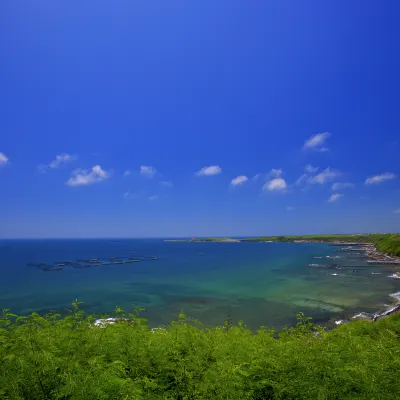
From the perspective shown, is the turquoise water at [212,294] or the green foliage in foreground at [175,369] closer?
the green foliage in foreground at [175,369]

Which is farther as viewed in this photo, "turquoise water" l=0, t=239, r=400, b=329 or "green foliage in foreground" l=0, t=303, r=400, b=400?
"turquoise water" l=0, t=239, r=400, b=329

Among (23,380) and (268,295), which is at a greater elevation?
(23,380)

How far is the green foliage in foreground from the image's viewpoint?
5.31 m

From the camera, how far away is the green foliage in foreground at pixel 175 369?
17.4ft

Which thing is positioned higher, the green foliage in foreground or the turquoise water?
the green foliage in foreground

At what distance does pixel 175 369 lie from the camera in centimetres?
687

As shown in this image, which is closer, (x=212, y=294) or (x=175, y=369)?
(x=175, y=369)

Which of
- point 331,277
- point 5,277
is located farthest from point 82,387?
point 5,277

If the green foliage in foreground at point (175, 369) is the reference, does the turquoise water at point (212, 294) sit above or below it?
below

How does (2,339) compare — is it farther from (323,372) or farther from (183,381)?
(323,372)

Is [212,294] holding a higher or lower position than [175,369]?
lower

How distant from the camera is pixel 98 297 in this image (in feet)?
138

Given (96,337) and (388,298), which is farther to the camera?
(388,298)

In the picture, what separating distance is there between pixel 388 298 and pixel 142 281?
42307mm
